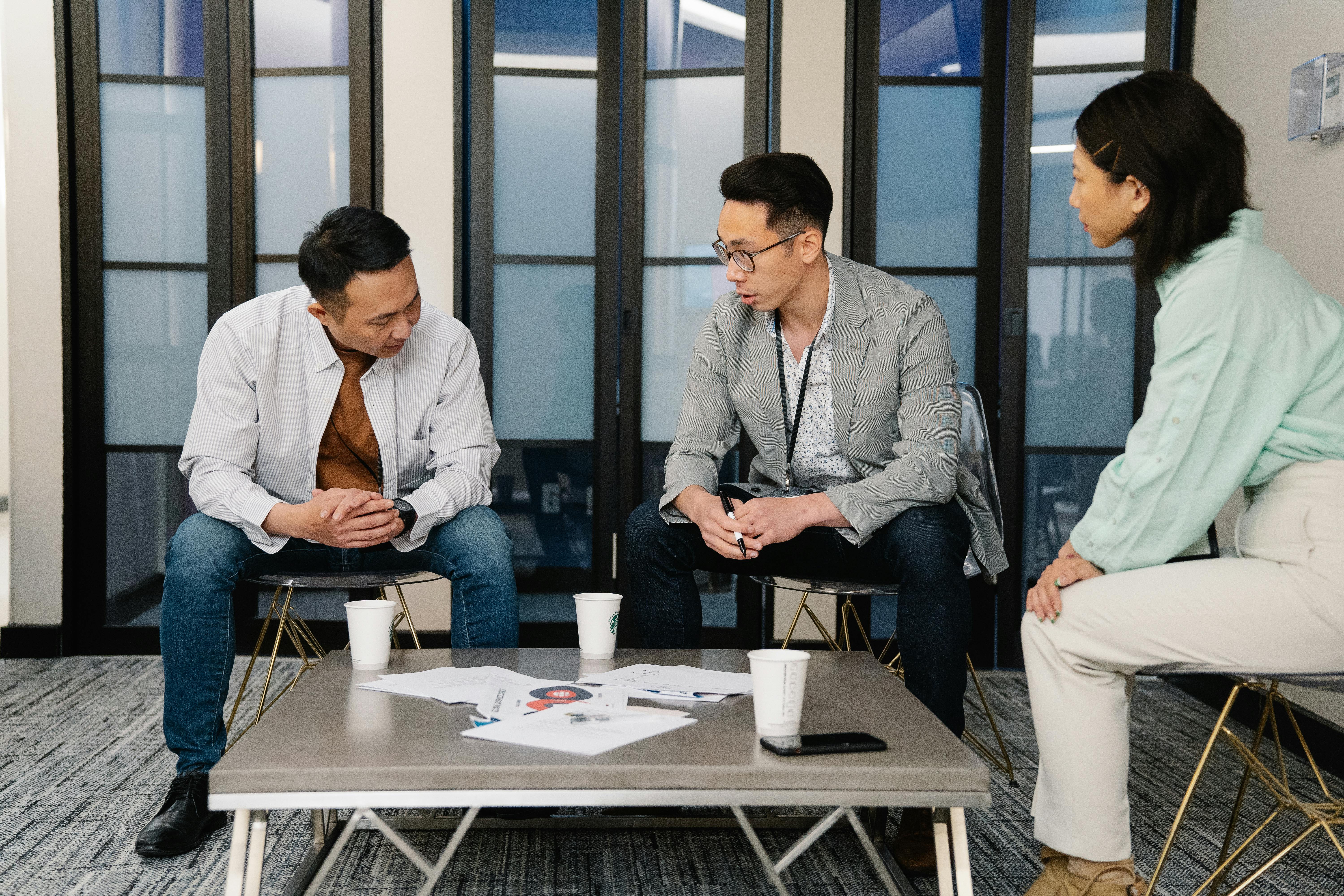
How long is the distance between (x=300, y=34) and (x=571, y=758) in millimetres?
3088

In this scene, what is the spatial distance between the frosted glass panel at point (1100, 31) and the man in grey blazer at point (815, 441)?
162cm

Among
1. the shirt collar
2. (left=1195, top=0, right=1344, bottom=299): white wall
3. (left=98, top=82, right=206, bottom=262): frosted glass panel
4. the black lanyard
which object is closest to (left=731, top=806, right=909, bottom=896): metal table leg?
the black lanyard

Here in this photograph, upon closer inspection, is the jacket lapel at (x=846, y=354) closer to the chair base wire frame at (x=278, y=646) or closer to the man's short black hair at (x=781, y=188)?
the man's short black hair at (x=781, y=188)

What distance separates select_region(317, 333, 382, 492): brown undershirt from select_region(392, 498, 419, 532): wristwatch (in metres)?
0.22

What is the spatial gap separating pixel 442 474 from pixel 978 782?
147cm

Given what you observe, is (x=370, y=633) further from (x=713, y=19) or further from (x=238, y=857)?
(x=713, y=19)

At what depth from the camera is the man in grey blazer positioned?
78.3 inches

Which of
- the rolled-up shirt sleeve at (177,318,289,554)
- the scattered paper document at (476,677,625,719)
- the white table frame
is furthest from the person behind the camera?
the rolled-up shirt sleeve at (177,318,289,554)

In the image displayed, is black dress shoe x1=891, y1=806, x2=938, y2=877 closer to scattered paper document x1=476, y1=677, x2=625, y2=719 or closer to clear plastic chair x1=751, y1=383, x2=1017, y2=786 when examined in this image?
clear plastic chair x1=751, y1=383, x2=1017, y2=786

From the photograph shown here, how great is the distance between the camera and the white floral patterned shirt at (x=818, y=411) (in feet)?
7.45

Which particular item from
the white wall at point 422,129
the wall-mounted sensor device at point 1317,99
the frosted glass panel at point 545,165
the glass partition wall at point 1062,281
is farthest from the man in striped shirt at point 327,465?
the wall-mounted sensor device at point 1317,99

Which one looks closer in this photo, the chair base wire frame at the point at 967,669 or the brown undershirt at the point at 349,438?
the chair base wire frame at the point at 967,669

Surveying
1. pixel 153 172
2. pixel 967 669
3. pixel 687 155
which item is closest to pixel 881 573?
pixel 967 669

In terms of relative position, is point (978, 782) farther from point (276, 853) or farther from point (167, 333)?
point (167, 333)
